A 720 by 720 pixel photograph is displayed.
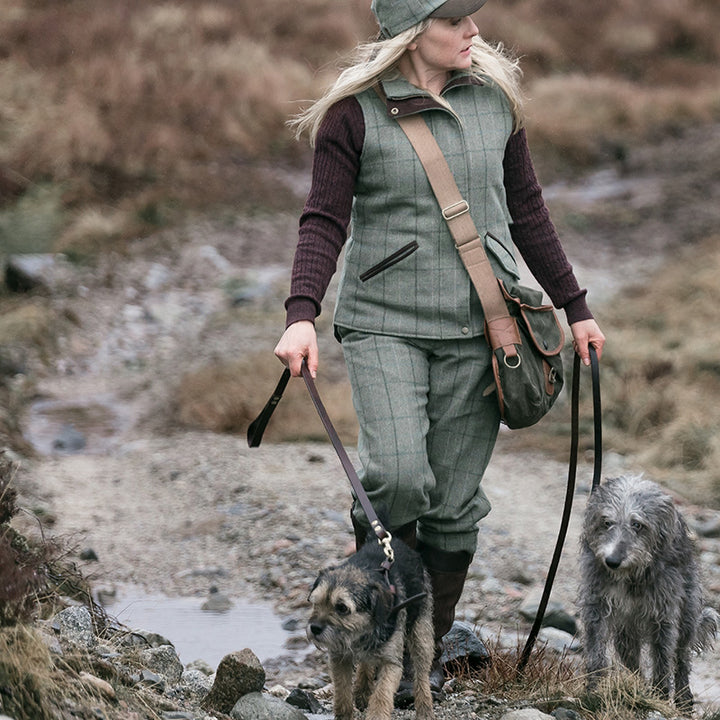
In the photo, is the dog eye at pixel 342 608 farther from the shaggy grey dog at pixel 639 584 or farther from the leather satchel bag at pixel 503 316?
the shaggy grey dog at pixel 639 584

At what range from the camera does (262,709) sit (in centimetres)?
395

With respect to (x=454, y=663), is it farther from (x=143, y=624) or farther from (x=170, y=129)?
(x=170, y=129)

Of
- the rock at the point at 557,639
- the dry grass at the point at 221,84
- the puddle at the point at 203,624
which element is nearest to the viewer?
the rock at the point at 557,639

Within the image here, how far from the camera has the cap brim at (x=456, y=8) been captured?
3768 millimetres

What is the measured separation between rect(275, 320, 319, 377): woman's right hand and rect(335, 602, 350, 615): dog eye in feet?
2.40

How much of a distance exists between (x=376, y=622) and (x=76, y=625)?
132cm

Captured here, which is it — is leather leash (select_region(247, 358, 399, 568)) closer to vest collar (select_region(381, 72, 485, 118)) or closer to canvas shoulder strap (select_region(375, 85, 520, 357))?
canvas shoulder strap (select_region(375, 85, 520, 357))

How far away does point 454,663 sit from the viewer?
468cm

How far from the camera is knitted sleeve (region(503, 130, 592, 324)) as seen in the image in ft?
14.0

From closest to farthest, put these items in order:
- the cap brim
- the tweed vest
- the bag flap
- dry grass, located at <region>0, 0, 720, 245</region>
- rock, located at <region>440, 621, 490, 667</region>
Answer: the cap brim → the tweed vest → the bag flap → rock, located at <region>440, 621, 490, 667</region> → dry grass, located at <region>0, 0, 720, 245</region>

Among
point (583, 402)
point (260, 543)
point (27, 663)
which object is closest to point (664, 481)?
point (583, 402)

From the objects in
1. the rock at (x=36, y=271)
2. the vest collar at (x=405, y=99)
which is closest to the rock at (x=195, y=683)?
the vest collar at (x=405, y=99)

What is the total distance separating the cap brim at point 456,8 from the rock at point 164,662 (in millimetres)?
2598

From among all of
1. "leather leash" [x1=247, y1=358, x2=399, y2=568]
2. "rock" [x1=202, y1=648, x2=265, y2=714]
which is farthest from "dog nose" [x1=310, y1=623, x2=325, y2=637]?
"rock" [x1=202, y1=648, x2=265, y2=714]
